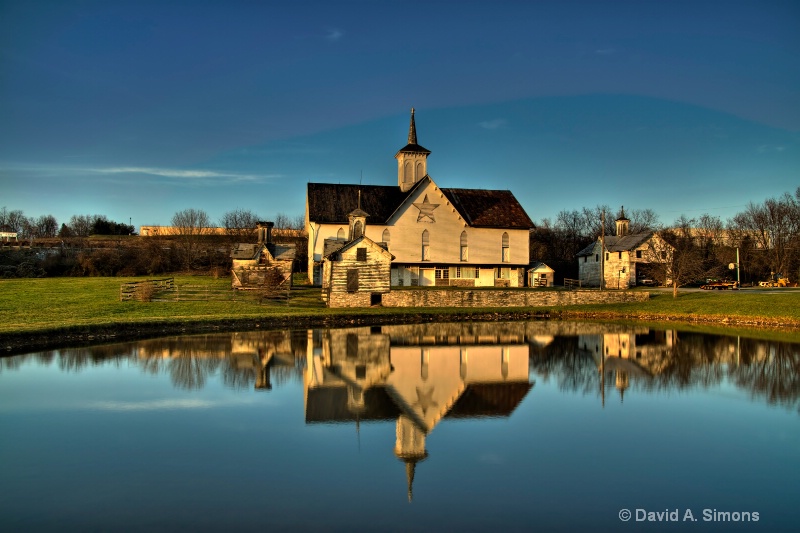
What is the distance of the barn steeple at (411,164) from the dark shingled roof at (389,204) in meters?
1.04

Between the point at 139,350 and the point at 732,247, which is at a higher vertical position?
the point at 732,247

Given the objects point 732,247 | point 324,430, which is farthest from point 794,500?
point 732,247

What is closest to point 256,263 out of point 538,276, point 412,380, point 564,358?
point 538,276

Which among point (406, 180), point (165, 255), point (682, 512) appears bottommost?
point (682, 512)

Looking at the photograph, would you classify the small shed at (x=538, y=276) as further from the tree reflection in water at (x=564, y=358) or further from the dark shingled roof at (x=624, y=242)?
the tree reflection in water at (x=564, y=358)

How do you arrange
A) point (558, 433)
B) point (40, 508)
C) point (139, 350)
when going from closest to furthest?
point (40, 508)
point (558, 433)
point (139, 350)

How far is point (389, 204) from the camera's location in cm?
5316

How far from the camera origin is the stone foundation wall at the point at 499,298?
39.3m

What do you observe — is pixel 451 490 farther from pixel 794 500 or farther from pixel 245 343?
pixel 245 343

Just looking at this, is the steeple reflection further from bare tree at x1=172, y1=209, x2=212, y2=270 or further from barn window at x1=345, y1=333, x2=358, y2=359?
bare tree at x1=172, y1=209, x2=212, y2=270

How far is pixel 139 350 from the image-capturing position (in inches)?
843

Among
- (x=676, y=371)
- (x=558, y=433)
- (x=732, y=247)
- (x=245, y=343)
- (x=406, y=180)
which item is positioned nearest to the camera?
(x=558, y=433)

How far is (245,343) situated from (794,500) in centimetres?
1904

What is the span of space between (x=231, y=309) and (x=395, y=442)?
2455 centimetres
